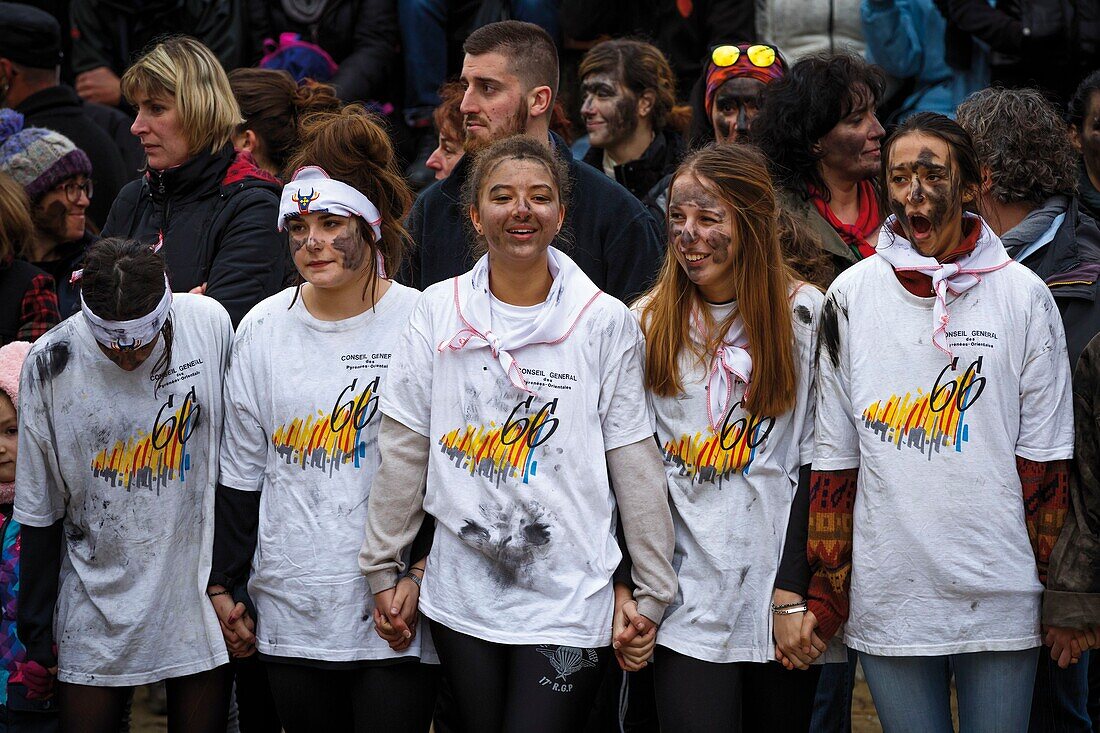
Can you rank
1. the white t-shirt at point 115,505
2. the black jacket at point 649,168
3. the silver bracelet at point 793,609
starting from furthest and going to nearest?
1. the black jacket at point 649,168
2. the white t-shirt at point 115,505
3. the silver bracelet at point 793,609

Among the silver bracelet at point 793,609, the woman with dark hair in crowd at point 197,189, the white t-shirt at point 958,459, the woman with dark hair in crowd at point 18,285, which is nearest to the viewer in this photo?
the white t-shirt at point 958,459

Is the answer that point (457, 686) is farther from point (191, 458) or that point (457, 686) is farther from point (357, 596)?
point (191, 458)

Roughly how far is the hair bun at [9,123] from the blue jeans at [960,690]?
13.5ft

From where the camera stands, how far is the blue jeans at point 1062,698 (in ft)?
12.6

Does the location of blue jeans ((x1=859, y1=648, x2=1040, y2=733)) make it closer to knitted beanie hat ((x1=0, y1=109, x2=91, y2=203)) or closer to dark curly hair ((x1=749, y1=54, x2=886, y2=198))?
A: dark curly hair ((x1=749, y1=54, x2=886, y2=198))

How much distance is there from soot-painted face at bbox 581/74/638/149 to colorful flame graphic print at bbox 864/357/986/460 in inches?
111

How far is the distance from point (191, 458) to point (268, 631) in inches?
21.5

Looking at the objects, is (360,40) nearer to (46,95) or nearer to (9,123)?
(46,95)

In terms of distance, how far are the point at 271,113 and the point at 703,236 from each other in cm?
232

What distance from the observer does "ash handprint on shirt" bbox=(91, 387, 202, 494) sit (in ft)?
11.8

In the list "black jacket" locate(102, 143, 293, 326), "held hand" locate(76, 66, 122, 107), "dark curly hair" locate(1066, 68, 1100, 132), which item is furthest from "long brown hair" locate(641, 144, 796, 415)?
"held hand" locate(76, 66, 122, 107)

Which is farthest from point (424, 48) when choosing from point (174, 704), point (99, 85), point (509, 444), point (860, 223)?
point (174, 704)

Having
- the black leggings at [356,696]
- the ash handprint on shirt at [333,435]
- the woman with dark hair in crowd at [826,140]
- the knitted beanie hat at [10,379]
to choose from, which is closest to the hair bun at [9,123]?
the knitted beanie hat at [10,379]

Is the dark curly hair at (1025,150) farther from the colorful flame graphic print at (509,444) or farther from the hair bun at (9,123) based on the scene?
the hair bun at (9,123)
